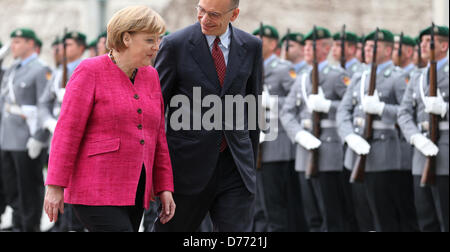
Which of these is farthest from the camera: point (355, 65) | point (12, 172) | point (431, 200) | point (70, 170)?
point (12, 172)

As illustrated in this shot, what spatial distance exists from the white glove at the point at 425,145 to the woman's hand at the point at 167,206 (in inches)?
125

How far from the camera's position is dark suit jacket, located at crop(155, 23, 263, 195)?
462cm

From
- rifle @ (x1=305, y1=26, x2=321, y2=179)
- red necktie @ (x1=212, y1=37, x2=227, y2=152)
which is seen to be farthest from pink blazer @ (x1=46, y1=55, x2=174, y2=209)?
rifle @ (x1=305, y1=26, x2=321, y2=179)

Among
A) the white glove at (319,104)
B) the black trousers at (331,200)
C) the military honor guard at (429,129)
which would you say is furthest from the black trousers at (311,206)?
the military honor guard at (429,129)

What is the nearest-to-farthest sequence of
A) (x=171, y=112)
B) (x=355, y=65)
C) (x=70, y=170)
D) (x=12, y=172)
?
(x=70, y=170) < (x=171, y=112) < (x=355, y=65) < (x=12, y=172)

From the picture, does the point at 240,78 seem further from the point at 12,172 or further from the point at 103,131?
the point at 12,172

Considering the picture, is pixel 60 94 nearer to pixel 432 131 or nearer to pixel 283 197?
pixel 283 197

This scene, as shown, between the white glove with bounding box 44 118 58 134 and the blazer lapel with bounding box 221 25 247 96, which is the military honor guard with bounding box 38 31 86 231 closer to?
the white glove with bounding box 44 118 58 134

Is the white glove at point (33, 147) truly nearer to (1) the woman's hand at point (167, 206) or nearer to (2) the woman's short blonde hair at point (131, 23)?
(1) the woman's hand at point (167, 206)

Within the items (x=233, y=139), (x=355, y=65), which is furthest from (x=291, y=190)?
(x=233, y=139)

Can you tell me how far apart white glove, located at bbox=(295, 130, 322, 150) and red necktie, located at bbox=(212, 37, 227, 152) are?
3.60 metres

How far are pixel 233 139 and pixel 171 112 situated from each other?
331 mm

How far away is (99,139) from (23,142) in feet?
17.8
